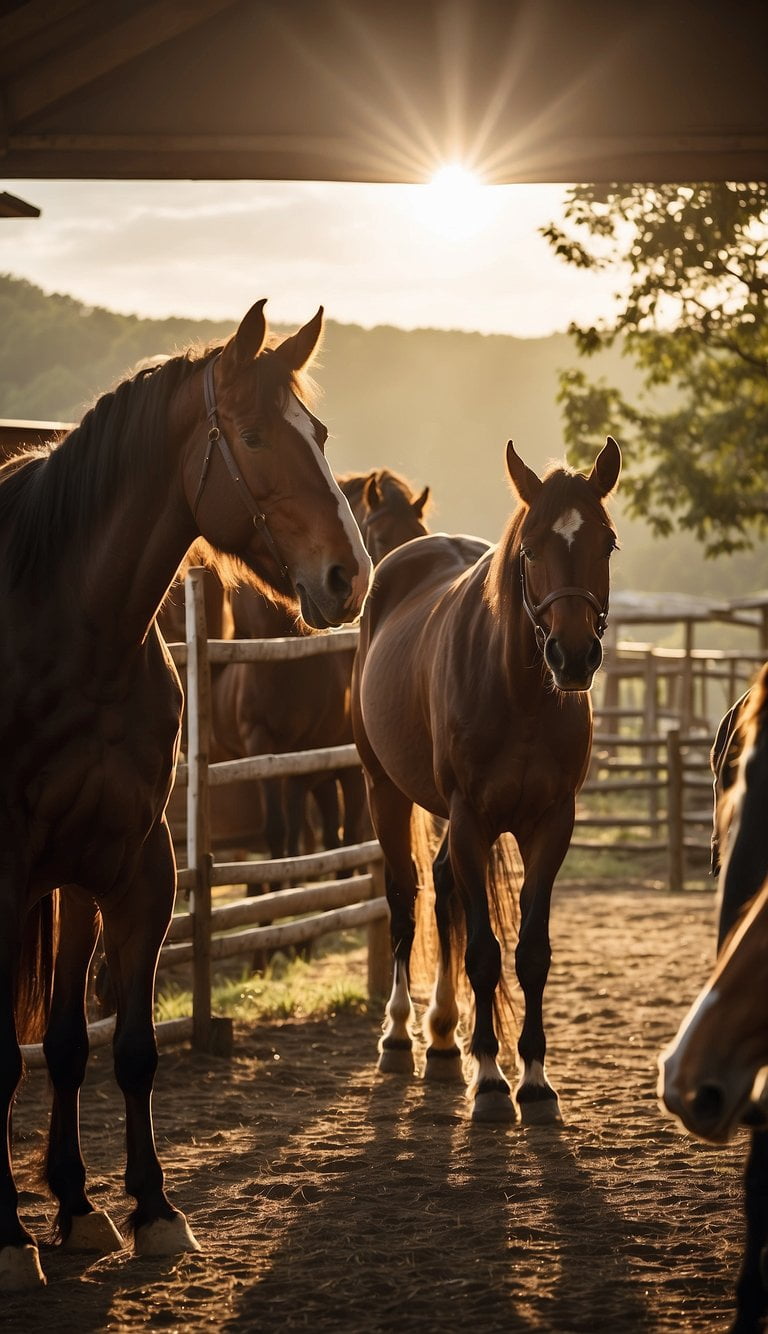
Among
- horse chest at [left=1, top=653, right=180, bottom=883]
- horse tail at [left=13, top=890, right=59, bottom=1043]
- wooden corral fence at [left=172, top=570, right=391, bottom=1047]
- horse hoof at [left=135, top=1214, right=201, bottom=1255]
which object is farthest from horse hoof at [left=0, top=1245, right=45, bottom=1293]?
wooden corral fence at [left=172, top=570, right=391, bottom=1047]

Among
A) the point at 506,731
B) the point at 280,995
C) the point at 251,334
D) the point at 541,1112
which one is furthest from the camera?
the point at 280,995

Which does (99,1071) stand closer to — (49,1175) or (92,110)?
(49,1175)

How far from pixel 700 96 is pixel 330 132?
1.08 metres

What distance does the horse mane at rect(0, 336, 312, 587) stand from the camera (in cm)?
366

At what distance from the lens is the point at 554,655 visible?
15.8ft

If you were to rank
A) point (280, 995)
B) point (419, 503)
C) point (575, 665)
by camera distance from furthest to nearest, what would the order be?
point (419, 503) → point (280, 995) → point (575, 665)

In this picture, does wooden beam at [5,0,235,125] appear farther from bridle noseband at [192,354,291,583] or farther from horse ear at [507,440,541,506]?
horse ear at [507,440,541,506]

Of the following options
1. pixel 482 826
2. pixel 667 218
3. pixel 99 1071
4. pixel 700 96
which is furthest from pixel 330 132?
pixel 667 218

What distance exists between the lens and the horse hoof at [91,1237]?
3.76 m

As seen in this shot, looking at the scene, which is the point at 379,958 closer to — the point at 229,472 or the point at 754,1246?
the point at 229,472

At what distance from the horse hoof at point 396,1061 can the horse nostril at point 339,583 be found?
122 inches

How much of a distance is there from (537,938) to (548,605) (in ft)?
4.09

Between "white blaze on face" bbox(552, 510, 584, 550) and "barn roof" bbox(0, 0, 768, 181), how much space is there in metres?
1.11

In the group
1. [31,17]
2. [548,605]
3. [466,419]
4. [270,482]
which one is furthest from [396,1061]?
[466,419]
